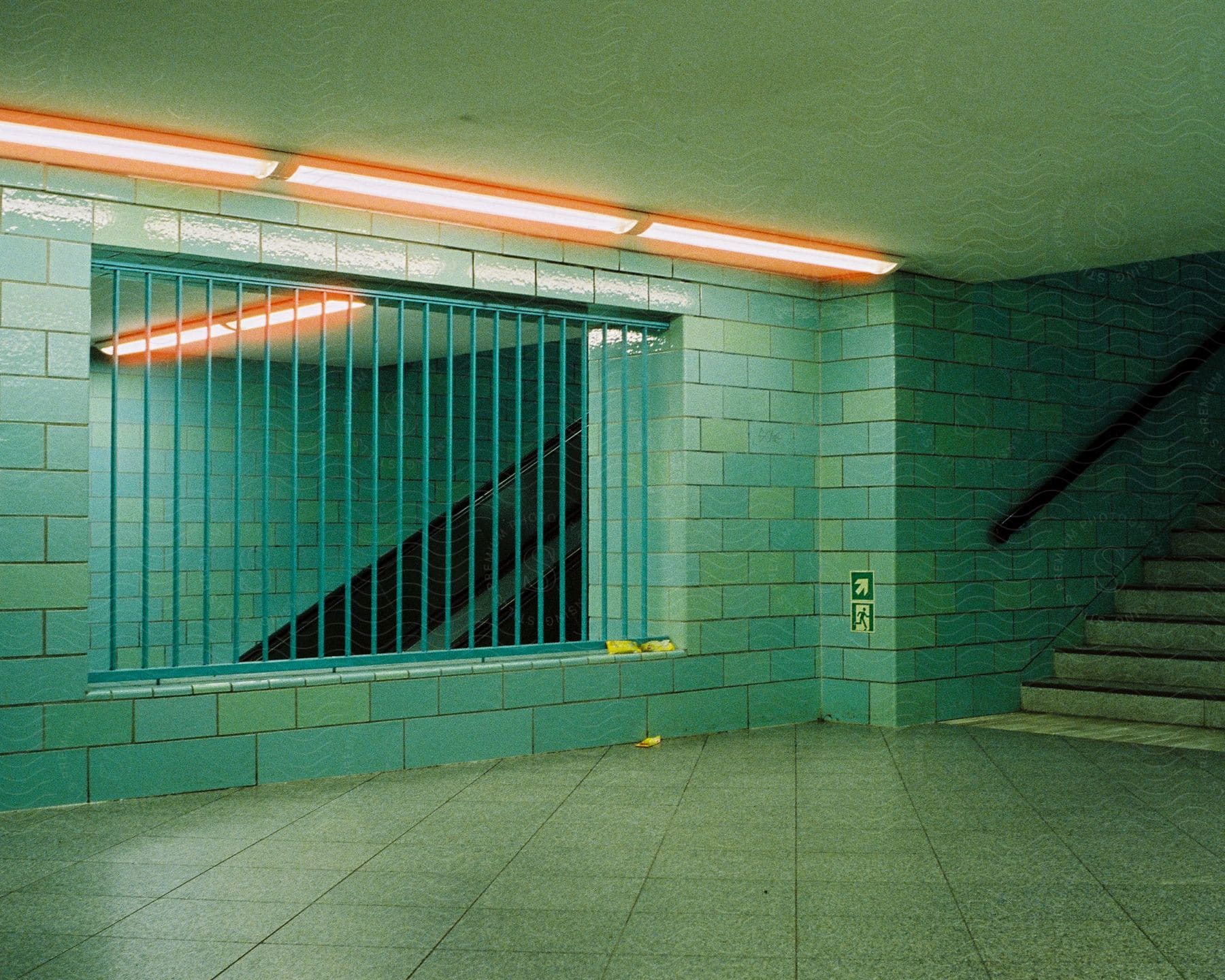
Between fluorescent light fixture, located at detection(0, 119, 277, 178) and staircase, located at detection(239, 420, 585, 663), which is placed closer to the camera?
fluorescent light fixture, located at detection(0, 119, 277, 178)

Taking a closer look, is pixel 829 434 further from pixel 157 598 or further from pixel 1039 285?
pixel 157 598

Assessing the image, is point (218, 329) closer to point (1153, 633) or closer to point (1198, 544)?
point (1153, 633)

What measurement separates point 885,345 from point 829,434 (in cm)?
56

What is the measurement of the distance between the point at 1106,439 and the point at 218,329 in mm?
5278

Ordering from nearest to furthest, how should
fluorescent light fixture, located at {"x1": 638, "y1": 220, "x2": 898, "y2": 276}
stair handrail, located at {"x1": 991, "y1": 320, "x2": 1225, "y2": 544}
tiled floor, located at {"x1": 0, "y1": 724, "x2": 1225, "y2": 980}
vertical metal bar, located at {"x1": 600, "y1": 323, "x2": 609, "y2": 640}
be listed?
tiled floor, located at {"x1": 0, "y1": 724, "x2": 1225, "y2": 980}, fluorescent light fixture, located at {"x1": 638, "y1": 220, "x2": 898, "y2": 276}, vertical metal bar, located at {"x1": 600, "y1": 323, "x2": 609, "y2": 640}, stair handrail, located at {"x1": 991, "y1": 320, "x2": 1225, "y2": 544}

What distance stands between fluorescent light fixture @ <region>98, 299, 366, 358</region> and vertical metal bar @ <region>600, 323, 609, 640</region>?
3.95 ft

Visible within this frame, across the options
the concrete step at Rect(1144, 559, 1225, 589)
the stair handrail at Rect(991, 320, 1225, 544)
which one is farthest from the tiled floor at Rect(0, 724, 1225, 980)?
the concrete step at Rect(1144, 559, 1225, 589)

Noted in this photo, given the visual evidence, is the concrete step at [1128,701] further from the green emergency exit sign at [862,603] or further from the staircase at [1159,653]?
the green emergency exit sign at [862,603]

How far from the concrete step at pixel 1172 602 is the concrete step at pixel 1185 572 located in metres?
0.12

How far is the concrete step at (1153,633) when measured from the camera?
21.2 feet

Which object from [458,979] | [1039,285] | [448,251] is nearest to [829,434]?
[1039,285]

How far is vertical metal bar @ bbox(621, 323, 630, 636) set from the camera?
5715 mm

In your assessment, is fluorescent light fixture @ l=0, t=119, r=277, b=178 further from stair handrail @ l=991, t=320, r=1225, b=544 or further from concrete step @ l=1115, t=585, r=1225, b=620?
concrete step @ l=1115, t=585, r=1225, b=620

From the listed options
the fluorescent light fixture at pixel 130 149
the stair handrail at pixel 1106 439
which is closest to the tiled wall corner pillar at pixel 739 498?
the stair handrail at pixel 1106 439
